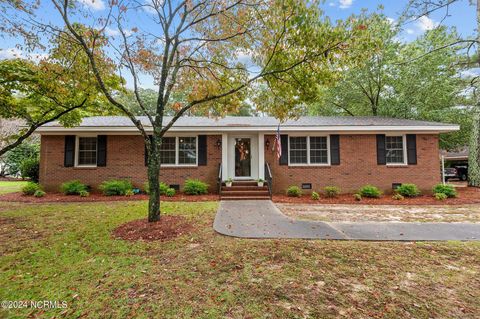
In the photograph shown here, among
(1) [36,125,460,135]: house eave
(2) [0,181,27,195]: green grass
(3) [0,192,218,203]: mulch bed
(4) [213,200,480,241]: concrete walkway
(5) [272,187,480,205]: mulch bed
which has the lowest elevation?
(4) [213,200,480,241]: concrete walkway

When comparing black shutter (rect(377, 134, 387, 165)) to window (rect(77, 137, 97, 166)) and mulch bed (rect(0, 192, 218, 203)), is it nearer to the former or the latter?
mulch bed (rect(0, 192, 218, 203))

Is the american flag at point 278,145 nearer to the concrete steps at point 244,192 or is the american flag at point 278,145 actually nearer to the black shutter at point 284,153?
the black shutter at point 284,153

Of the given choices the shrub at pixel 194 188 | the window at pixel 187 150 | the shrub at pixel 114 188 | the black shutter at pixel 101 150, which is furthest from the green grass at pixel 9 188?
the shrub at pixel 194 188

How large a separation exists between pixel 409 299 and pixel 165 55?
6159 mm

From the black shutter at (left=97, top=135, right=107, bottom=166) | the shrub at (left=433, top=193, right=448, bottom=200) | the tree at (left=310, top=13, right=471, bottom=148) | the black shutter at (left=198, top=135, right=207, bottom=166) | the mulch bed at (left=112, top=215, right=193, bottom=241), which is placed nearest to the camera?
the mulch bed at (left=112, top=215, right=193, bottom=241)

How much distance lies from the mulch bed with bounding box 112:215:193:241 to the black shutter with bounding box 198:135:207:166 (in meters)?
4.91

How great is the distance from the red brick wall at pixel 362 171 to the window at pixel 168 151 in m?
4.33

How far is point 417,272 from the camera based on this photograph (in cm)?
315

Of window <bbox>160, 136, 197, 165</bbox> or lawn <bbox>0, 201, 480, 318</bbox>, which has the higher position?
window <bbox>160, 136, 197, 165</bbox>

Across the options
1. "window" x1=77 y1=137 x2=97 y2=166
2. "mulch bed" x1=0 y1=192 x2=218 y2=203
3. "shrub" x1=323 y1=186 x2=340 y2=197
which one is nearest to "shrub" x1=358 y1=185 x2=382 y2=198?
"shrub" x1=323 y1=186 x2=340 y2=197

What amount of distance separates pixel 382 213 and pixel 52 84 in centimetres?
994

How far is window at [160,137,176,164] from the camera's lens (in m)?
10.3

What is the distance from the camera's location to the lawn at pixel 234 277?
7.81 ft

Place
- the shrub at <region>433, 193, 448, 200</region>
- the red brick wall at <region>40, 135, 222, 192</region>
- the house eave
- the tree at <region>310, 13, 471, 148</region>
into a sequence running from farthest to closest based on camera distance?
the tree at <region>310, 13, 471, 148</region>
the red brick wall at <region>40, 135, 222, 192</region>
the house eave
the shrub at <region>433, 193, 448, 200</region>
